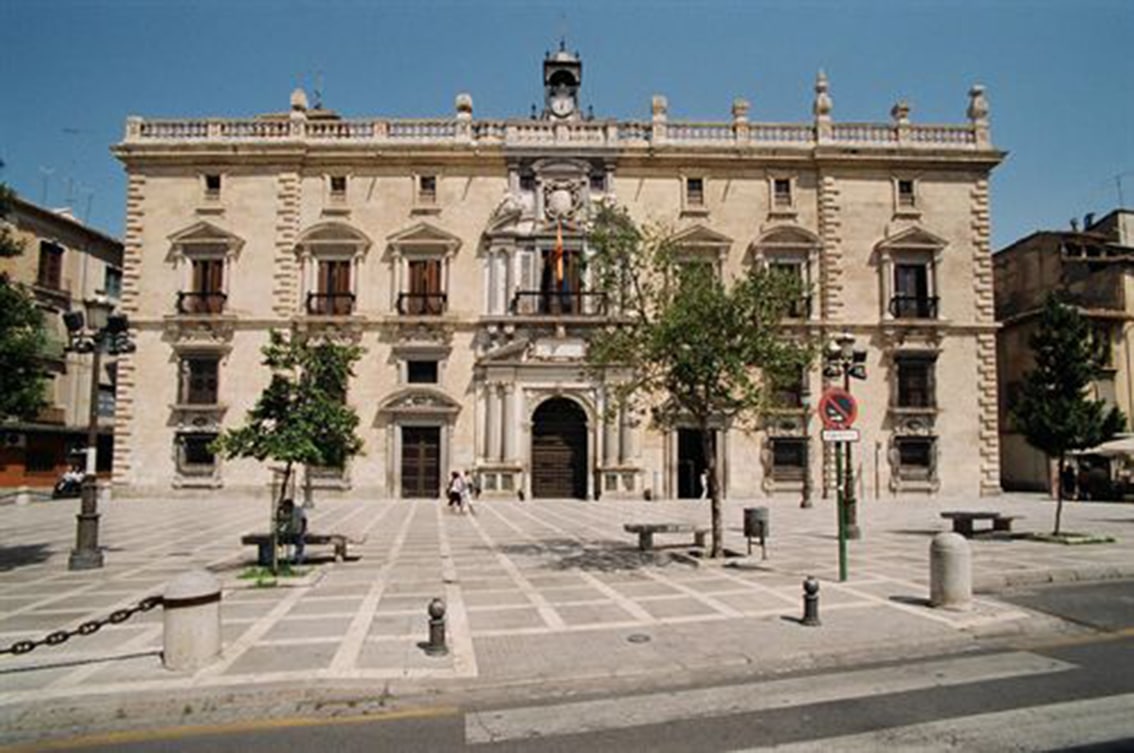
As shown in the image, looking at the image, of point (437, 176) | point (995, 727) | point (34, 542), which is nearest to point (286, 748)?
point (995, 727)

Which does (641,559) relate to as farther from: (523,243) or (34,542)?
(523,243)

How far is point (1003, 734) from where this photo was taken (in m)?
5.12

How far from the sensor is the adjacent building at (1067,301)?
32.4 meters

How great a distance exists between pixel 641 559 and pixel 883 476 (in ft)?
64.4

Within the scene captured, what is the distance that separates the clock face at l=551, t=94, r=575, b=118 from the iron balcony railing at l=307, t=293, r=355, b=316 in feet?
43.2

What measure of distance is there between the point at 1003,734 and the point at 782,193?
91.5 feet

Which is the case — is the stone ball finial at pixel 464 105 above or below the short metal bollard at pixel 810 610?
above

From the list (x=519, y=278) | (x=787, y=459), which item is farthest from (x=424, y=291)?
(x=787, y=459)

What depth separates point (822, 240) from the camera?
29328mm

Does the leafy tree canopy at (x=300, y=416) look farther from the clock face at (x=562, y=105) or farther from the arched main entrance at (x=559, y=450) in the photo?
the clock face at (x=562, y=105)

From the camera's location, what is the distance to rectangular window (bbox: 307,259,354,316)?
28.8 meters

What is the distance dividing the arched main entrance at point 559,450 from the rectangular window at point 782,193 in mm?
12898

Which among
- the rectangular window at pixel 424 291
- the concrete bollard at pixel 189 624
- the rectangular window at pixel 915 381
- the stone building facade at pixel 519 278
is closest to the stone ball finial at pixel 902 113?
the stone building facade at pixel 519 278

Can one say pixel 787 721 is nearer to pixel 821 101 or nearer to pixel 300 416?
pixel 300 416
